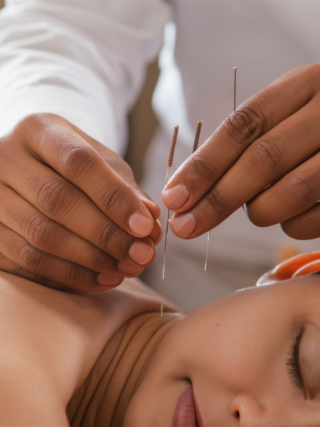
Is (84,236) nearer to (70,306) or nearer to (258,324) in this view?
(70,306)

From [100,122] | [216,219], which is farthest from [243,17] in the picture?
[216,219]

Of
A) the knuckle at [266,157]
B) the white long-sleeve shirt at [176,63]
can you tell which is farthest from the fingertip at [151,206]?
the white long-sleeve shirt at [176,63]

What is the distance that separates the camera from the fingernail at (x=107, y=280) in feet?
2.63

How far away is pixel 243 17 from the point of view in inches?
54.8

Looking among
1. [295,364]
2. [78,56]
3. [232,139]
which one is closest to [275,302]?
[295,364]

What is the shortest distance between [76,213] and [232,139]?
335 millimetres

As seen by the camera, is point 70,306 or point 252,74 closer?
point 70,306

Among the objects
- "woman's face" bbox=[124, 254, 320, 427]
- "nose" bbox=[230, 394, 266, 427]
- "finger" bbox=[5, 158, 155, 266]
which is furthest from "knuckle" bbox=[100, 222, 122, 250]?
"nose" bbox=[230, 394, 266, 427]

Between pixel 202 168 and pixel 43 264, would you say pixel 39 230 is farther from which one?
pixel 202 168

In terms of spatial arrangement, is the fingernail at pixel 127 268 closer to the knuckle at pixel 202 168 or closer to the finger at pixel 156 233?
the finger at pixel 156 233

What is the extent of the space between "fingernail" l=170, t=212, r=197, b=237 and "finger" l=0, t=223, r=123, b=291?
214mm

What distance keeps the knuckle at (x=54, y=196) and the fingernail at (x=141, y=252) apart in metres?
0.16

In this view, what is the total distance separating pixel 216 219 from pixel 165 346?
1.00 ft

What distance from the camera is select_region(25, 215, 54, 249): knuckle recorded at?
726 millimetres
